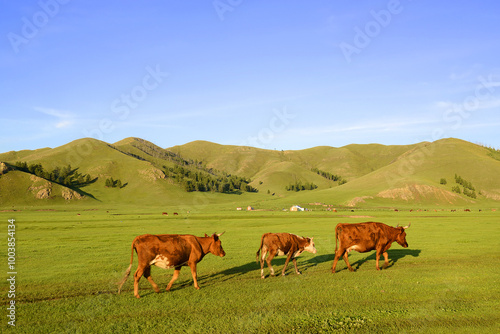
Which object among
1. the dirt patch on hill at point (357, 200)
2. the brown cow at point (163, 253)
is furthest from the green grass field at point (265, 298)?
the dirt patch on hill at point (357, 200)

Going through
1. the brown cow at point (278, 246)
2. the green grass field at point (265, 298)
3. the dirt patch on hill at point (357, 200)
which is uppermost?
the brown cow at point (278, 246)

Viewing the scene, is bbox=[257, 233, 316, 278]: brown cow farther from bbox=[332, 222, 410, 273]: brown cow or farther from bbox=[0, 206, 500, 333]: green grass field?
bbox=[332, 222, 410, 273]: brown cow

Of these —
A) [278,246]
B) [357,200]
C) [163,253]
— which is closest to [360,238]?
[278,246]

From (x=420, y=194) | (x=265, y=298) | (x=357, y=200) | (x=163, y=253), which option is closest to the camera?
(x=265, y=298)

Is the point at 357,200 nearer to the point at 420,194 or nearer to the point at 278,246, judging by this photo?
the point at 420,194

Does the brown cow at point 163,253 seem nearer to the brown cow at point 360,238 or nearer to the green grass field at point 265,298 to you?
the green grass field at point 265,298

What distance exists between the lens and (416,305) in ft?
39.6

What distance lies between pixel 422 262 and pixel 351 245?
6.00m

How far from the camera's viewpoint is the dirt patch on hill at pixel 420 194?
15662 cm

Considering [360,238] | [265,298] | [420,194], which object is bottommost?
[265,298]

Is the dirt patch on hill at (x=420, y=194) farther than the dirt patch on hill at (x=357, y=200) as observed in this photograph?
Yes

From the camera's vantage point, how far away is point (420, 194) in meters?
160

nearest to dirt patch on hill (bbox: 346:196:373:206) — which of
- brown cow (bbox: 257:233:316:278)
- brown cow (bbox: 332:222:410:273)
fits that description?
brown cow (bbox: 332:222:410:273)

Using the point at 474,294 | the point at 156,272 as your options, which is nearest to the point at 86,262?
the point at 156,272
